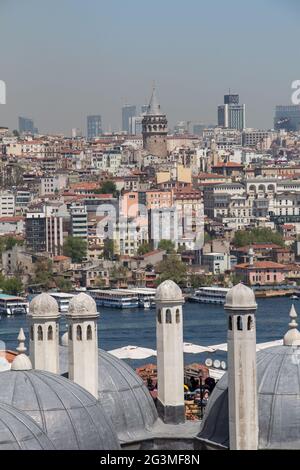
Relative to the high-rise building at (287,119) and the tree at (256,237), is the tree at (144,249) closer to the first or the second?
the tree at (256,237)

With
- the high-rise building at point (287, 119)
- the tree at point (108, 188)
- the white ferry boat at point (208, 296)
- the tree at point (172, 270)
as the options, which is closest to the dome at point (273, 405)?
the white ferry boat at point (208, 296)

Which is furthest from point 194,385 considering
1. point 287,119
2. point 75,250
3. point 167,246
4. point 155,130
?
point 287,119

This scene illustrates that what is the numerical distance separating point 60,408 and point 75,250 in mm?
21107

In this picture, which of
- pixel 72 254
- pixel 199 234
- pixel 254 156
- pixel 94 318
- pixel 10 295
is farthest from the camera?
pixel 254 156

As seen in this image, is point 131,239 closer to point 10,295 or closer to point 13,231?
point 13,231

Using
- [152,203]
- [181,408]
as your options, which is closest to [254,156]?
[152,203]

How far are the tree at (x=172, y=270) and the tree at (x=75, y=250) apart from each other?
4.21 ft

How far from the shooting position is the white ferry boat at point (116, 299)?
22797mm

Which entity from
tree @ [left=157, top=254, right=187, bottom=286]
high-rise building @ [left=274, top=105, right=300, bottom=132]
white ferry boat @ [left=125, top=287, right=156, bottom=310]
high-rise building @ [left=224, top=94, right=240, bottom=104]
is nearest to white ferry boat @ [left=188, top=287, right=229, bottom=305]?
white ferry boat @ [left=125, top=287, right=156, bottom=310]

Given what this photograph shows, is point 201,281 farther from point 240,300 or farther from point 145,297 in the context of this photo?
point 240,300

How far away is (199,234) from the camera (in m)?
29.4

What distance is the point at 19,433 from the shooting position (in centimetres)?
577

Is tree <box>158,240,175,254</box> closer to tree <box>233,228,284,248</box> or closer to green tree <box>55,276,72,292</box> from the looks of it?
tree <box>233,228,284,248</box>

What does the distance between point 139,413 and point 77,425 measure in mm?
675
